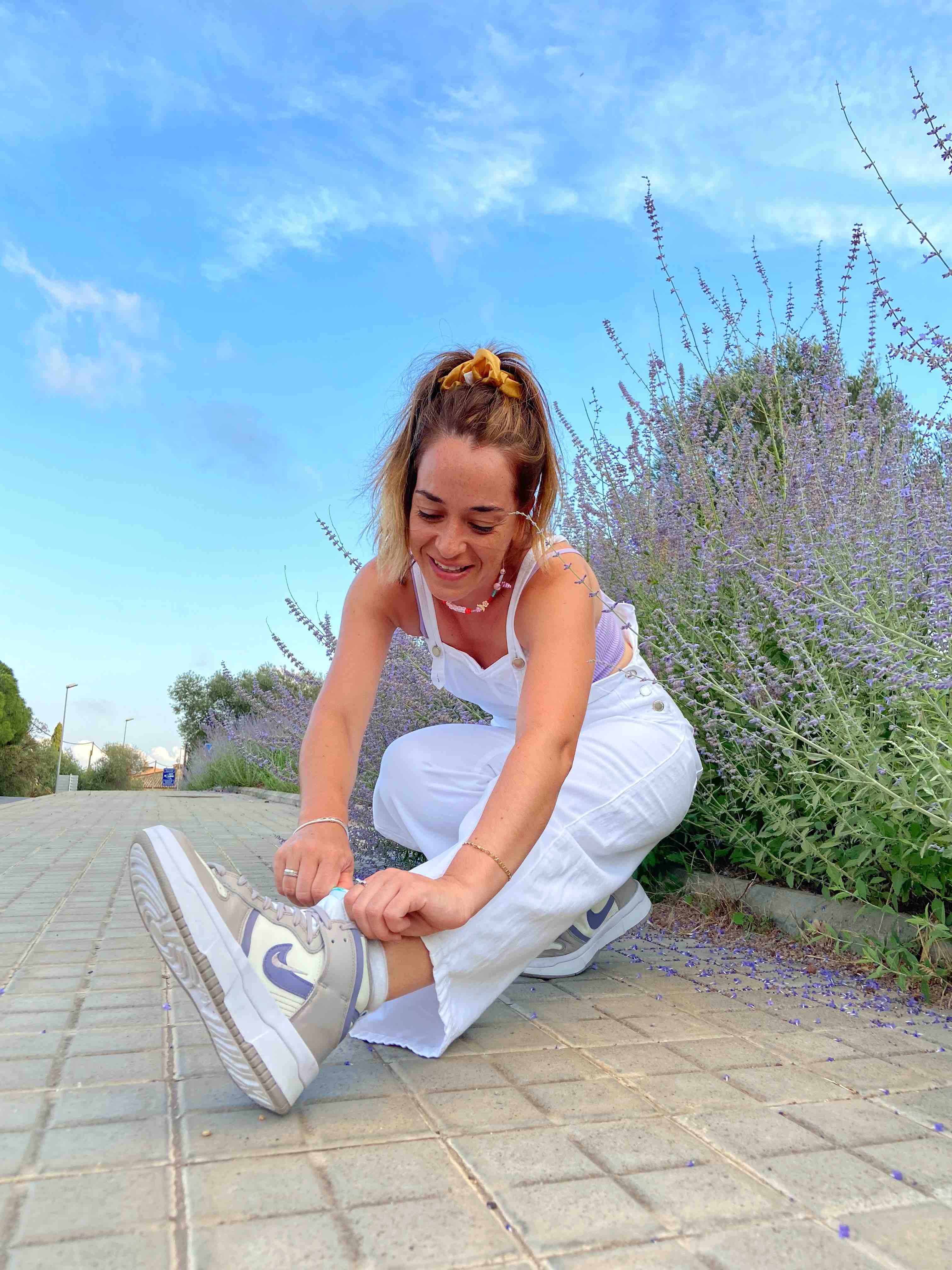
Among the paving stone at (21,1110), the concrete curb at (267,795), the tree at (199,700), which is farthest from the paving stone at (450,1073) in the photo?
the tree at (199,700)

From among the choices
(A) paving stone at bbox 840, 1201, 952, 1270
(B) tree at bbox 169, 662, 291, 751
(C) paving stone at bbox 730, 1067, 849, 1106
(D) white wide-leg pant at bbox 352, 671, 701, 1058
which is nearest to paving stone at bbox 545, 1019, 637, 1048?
(D) white wide-leg pant at bbox 352, 671, 701, 1058

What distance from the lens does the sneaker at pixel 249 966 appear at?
1363 mm

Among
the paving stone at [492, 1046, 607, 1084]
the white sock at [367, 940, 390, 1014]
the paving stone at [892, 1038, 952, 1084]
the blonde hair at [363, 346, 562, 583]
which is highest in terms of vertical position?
the blonde hair at [363, 346, 562, 583]

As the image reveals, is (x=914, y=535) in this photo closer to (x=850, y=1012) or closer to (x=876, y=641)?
(x=876, y=641)

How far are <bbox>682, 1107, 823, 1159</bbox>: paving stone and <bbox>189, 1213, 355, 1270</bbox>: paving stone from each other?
59 centimetres

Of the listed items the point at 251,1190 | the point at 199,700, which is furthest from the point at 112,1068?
the point at 199,700

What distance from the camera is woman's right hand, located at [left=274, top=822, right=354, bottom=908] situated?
1727mm

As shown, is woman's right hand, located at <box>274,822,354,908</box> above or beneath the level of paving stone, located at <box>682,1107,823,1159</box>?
above

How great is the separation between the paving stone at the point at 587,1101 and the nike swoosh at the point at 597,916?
0.74 m

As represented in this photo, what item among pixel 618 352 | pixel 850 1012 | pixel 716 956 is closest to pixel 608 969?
pixel 716 956

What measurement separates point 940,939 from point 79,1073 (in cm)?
188

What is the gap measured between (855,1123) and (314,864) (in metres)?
0.98

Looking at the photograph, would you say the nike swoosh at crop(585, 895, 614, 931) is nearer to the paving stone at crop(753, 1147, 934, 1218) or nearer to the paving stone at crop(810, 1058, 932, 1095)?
the paving stone at crop(810, 1058, 932, 1095)

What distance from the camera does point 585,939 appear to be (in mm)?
2344
